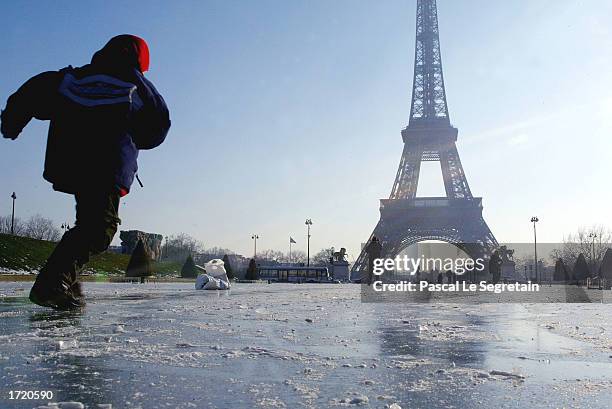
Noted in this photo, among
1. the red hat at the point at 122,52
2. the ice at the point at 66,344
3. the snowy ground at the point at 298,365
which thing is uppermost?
the red hat at the point at 122,52

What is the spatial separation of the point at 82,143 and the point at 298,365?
1.99 meters

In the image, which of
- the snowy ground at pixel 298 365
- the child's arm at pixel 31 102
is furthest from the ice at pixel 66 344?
the child's arm at pixel 31 102

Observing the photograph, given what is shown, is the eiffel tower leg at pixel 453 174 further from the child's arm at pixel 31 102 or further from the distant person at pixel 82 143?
the child's arm at pixel 31 102

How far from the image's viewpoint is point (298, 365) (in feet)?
7.71

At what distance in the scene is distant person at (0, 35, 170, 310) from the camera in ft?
10.8

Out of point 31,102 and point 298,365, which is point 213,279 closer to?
point 31,102

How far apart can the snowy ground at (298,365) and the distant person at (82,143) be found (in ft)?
1.58

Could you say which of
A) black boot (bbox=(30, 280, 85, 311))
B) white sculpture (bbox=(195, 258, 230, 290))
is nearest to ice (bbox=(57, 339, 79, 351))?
black boot (bbox=(30, 280, 85, 311))

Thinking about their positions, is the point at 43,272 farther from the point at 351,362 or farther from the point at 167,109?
the point at 351,362

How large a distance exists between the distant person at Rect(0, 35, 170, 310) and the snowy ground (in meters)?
0.48

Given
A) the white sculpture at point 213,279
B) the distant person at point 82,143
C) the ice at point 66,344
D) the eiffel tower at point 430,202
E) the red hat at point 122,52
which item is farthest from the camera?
the eiffel tower at point 430,202

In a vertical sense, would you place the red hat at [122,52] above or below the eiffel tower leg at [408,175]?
below

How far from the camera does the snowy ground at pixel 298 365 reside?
5.72 feet

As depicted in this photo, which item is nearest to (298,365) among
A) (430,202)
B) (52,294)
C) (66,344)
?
(66,344)
